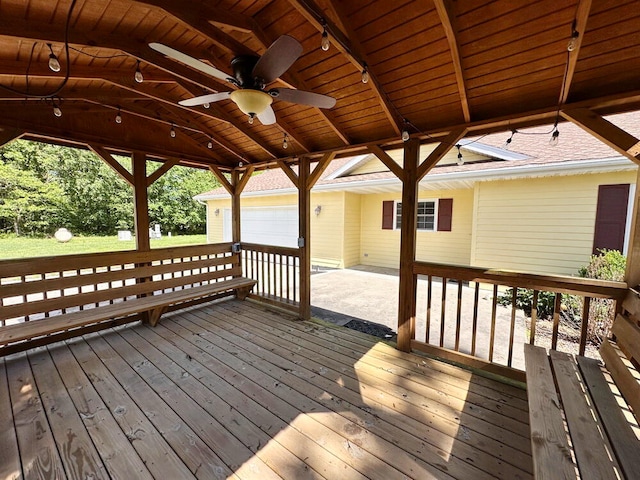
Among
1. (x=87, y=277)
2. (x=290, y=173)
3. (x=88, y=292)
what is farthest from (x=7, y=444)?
(x=290, y=173)

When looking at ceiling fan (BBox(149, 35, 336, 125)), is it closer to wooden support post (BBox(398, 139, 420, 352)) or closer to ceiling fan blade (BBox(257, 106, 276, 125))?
ceiling fan blade (BBox(257, 106, 276, 125))

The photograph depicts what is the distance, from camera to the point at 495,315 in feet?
9.00

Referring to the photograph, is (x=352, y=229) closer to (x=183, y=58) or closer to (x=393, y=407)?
(x=393, y=407)

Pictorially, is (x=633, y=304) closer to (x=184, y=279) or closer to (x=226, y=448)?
(x=226, y=448)

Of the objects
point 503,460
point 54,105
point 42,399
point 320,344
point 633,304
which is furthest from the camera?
point 320,344

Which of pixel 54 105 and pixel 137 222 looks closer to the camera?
pixel 54 105

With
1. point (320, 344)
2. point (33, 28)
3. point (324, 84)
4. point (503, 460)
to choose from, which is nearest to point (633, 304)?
point (503, 460)

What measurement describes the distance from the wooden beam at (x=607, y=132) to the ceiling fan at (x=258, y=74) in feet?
6.28

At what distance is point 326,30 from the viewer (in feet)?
5.83

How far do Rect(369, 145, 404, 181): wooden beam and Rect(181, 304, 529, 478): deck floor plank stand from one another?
6.80 ft

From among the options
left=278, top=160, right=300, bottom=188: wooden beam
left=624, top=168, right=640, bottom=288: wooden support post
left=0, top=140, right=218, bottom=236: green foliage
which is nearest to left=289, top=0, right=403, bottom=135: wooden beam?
left=278, top=160, right=300, bottom=188: wooden beam

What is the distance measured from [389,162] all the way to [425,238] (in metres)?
5.50

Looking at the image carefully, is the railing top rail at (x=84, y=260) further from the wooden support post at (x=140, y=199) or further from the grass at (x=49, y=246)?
the grass at (x=49, y=246)

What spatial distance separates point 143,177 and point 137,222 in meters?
0.64
